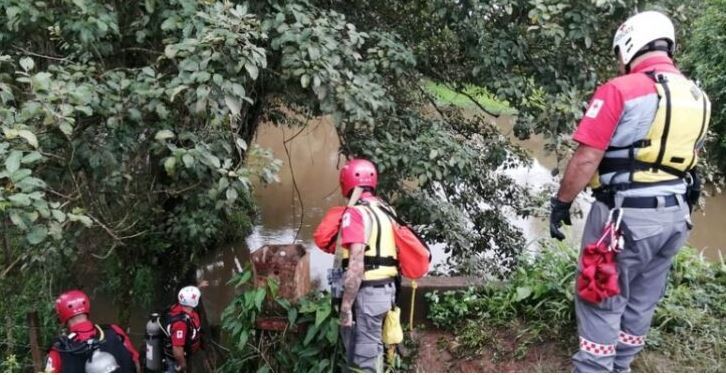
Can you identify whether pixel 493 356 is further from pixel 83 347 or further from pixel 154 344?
pixel 154 344

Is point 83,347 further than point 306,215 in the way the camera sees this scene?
No

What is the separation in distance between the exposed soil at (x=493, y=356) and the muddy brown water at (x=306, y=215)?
201 cm

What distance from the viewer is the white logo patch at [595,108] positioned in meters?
2.52

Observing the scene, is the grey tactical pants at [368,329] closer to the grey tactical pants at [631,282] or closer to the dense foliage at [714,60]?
the grey tactical pants at [631,282]

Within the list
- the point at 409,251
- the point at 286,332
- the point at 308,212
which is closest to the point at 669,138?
the point at 409,251

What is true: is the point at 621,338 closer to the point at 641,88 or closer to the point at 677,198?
the point at 677,198

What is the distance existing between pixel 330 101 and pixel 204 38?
763mm

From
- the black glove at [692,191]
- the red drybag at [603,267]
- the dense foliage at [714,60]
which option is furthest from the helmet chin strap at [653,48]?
the dense foliage at [714,60]

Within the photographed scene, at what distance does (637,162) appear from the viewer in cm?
257

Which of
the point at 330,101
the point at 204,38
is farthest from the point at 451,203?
the point at 204,38

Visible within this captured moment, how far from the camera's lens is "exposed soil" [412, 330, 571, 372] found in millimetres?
3756

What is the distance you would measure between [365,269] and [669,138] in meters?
1.56

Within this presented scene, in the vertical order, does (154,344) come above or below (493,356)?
below

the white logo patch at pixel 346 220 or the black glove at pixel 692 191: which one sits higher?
the black glove at pixel 692 191
